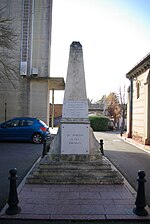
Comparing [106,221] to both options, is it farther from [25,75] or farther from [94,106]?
[94,106]

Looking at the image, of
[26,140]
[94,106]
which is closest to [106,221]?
[26,140]

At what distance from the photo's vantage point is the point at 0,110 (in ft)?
73.8

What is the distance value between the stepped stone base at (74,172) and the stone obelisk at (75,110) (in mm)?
392

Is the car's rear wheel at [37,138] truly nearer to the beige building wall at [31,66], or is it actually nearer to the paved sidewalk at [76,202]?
the beige building wall at [31,66]

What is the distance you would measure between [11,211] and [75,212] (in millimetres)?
1170

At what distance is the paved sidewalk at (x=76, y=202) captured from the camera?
4340 millimetres

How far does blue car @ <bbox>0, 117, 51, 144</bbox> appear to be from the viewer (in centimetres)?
1528

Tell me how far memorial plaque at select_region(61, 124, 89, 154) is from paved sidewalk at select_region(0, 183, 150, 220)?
1.18 m

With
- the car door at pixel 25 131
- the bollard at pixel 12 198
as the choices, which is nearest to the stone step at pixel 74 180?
the bollard at pixel 12 198

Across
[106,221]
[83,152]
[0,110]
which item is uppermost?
[0,110]

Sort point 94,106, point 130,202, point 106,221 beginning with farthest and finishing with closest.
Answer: point 94,106 < point 130,202 < point 106,221

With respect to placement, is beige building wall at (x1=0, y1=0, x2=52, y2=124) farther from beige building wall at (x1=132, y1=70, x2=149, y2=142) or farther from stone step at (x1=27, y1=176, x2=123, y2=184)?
stone step at (x1=27, y1=176, x2=123, y2=184)

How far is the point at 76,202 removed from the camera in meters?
4.98

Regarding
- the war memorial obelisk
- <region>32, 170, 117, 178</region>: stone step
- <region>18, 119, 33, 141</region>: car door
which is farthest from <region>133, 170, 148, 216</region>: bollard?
<region>18, 119, 33, 141</region>: car door
